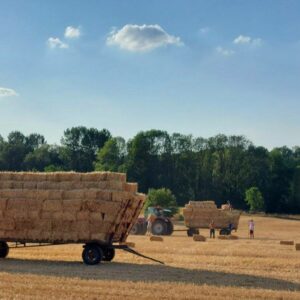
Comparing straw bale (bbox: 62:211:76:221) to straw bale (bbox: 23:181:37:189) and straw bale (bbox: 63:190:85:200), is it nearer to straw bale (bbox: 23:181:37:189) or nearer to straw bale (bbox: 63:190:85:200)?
straw bale (bbox: 63:190:85:200)

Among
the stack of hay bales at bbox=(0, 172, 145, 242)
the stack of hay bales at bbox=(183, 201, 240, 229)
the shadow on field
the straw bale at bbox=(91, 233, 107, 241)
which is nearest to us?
the shadow on field

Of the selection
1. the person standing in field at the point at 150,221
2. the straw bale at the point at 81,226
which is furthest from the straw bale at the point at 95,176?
the person standing in field at the point at 150,221

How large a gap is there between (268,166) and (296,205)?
10.5 metres

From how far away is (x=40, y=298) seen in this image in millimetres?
12344

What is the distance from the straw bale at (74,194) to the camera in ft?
65.1

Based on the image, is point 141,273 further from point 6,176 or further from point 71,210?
point 6,176

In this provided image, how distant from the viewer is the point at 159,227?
44625 millimetres

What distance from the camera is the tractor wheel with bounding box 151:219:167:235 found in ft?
146

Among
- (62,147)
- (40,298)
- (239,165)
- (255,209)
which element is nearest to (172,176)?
(239,165)

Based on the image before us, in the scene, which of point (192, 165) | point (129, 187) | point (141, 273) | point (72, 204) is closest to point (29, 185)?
point (72, 204)

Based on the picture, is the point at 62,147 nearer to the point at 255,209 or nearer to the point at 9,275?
the point at 255,209

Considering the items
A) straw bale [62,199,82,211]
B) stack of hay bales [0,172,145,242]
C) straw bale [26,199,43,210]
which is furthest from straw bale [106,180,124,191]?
straw bale [26,199,43,210]

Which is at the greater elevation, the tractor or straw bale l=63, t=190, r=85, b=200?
straw bale l=63, t=190, r=85, b=200

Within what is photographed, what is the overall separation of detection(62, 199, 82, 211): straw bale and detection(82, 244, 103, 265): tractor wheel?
1351mm
